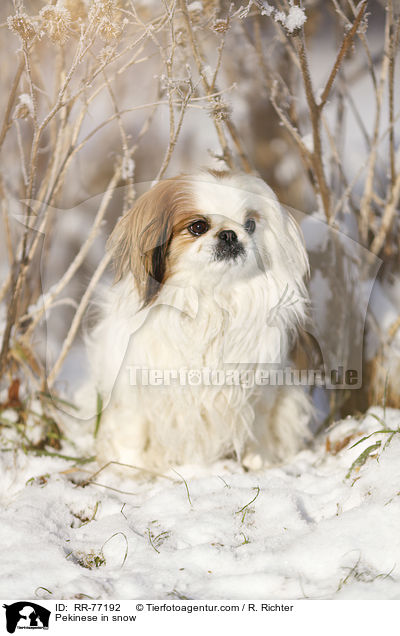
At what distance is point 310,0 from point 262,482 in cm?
128

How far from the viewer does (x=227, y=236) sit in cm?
135

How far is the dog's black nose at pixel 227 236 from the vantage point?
1.35m

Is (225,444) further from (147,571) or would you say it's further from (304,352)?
(147,571)

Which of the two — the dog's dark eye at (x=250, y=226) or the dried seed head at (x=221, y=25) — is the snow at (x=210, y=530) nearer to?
the dog's dark eye at (x=250, y=226)

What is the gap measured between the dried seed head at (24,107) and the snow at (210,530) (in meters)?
1.01

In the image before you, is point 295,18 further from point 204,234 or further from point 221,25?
point 204,234

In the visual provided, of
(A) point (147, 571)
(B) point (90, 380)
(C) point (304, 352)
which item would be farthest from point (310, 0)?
(A) point (147, 571)

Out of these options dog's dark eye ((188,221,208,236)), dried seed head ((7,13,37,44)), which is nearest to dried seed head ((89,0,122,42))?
dried seed head ((7,13,37,44))

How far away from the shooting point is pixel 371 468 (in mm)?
1411

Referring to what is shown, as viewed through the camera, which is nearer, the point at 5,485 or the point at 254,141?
the point at 254,141

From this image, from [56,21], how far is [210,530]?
4.25 feet
